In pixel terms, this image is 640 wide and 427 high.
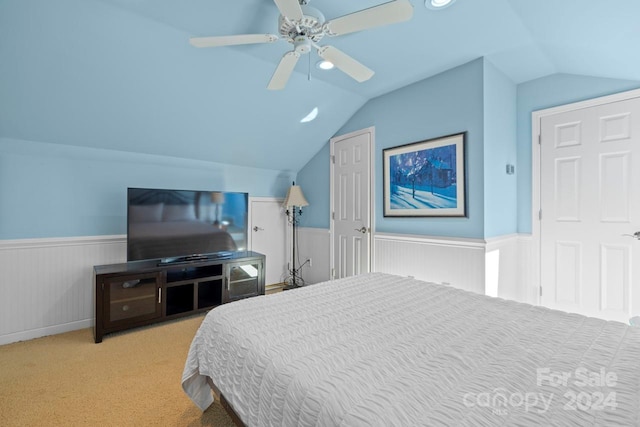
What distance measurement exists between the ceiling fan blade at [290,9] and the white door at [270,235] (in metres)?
2.93

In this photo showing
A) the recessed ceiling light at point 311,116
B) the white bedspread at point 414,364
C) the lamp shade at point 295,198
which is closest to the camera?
the white bedspread at point 414,364

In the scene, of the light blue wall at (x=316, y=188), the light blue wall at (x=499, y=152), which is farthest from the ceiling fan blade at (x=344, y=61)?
the light blue wall at (x=316, y=188)

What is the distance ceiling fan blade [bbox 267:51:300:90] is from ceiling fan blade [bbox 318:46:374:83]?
17 cm

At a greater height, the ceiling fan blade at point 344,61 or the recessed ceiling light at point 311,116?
the recessed ceiling light at point 311,116

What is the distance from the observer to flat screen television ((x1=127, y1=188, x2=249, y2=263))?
9.85 ft

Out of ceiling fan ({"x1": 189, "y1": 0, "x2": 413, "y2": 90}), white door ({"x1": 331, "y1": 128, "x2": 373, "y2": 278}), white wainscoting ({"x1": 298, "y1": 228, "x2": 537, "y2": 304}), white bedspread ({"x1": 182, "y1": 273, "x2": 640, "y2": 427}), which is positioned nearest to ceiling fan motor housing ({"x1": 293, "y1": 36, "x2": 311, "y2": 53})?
ceiling fan ({"x1": 189, "y1": 0, "x2": 413, "y2": 90})

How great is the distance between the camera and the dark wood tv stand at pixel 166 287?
269 cm

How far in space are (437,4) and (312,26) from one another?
900 millimetres

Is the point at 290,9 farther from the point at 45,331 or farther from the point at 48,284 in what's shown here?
the point at 45,331

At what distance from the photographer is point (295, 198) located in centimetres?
422

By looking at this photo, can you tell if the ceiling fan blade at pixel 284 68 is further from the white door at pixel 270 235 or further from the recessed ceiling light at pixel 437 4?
the white door at pixel 270 235

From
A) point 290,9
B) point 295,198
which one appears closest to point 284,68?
point 290,9

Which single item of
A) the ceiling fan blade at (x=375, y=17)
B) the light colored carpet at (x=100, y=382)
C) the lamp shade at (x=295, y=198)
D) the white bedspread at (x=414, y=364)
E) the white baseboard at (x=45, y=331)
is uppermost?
the ceiling fan blade at (x=375, y=17)

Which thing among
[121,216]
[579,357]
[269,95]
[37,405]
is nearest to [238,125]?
[269,95]
